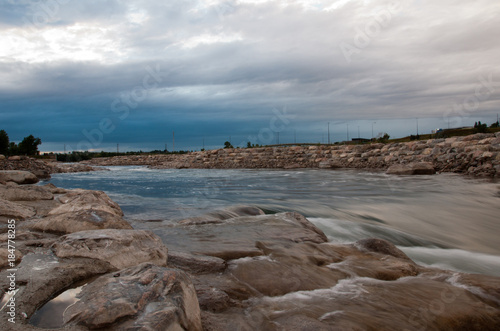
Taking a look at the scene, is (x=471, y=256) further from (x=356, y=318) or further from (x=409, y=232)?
(x=356, y=318)

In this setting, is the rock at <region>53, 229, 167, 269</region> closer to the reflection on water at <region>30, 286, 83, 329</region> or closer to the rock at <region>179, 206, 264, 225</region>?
the reflection on water at <region>30, 286, 83, 329</region>

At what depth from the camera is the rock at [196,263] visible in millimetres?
3396

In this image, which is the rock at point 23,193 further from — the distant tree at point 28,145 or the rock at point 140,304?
the distant tree at point 28,145

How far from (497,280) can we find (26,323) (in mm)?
4455

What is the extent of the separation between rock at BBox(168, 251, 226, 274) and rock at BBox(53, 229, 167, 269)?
208 millimetres

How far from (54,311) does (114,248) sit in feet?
2.76

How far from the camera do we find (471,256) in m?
5.35

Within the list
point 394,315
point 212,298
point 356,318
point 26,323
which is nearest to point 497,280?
point 394,315

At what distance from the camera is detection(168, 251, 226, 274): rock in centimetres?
340

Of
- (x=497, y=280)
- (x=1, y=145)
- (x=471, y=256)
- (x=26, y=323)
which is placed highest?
(x=1, y=145)

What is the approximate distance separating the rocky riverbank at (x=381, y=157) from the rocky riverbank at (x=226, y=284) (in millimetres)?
14873

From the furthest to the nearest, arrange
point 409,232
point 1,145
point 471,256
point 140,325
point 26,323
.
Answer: point 1,145 < point 409,232 < point 471,256 < point 26,323 < point 140,325

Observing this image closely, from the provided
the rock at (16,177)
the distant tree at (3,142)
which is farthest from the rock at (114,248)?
the distant tree at (3,142)

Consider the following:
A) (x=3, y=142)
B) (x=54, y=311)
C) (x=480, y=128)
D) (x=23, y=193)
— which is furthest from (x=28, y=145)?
(x=480, y=128)
